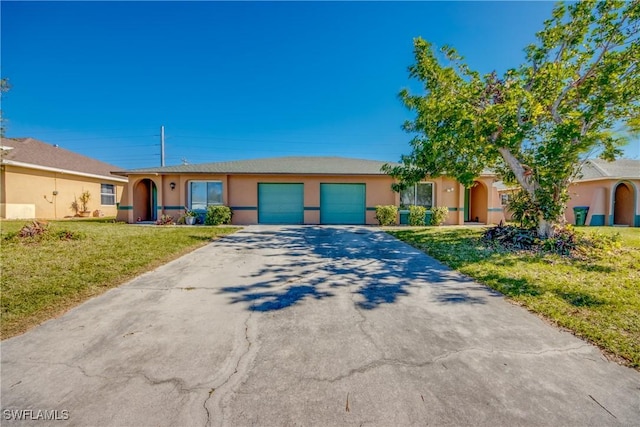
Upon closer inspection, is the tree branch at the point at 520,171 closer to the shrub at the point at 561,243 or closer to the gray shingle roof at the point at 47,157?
the shrub at the point at 561,243

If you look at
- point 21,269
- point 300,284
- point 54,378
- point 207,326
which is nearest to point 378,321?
point 300,284

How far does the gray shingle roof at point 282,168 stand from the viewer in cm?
1367

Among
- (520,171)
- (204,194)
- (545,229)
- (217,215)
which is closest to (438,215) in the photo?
(520,171)

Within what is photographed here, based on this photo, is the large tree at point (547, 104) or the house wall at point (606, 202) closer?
the large tree at point (547, 104)

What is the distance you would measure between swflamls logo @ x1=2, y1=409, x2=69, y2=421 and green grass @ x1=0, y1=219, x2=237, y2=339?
4.96ft

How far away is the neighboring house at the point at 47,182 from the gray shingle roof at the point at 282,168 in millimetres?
4928

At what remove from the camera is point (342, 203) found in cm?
1437

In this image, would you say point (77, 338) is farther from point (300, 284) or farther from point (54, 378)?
point (300, 284)

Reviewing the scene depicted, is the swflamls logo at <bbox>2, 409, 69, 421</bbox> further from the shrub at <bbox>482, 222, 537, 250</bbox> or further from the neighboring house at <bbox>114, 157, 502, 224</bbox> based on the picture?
the neighboring house at <bbox>114, 157, 502, 224</bbox>

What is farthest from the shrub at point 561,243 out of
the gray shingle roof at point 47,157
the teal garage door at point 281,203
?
the gray shingle roof at point 47,157

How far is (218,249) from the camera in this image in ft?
24.4

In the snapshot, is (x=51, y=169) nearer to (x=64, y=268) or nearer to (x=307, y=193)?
(x=307, y=193)

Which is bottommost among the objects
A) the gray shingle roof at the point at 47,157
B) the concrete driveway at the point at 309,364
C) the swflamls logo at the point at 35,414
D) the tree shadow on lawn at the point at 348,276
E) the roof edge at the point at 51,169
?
the swflamls logo at the point at 35,414

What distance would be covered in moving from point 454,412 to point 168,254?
6.61m
